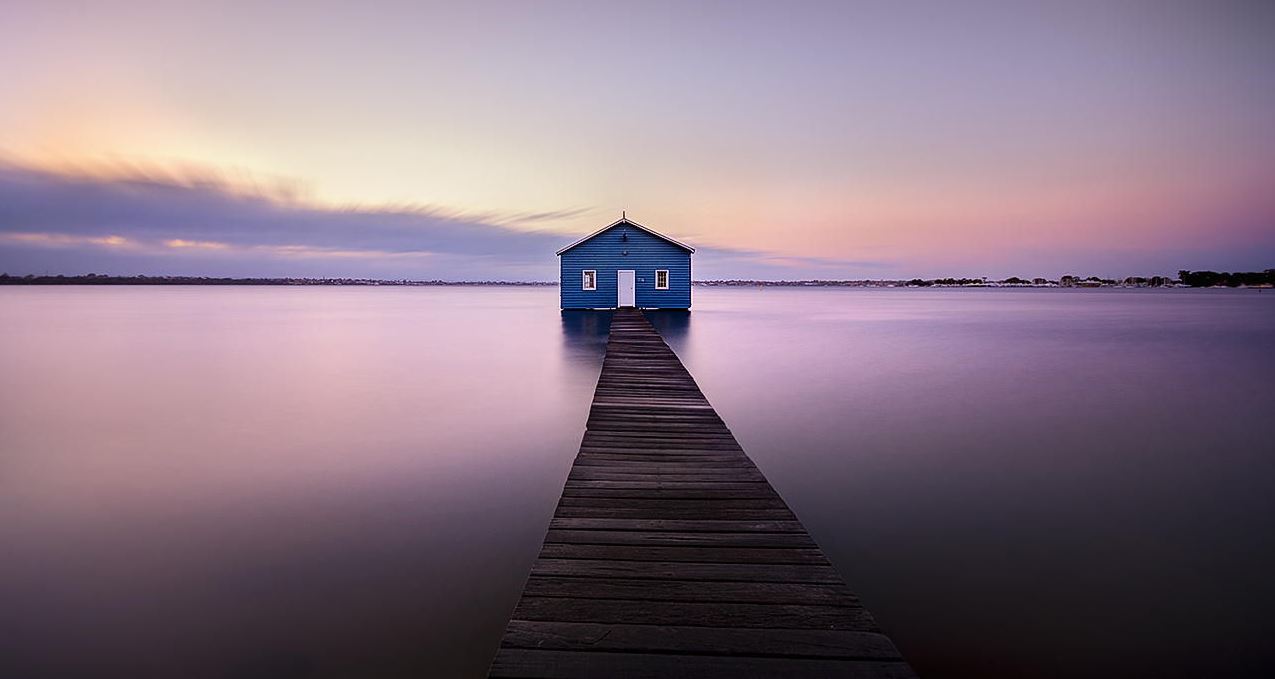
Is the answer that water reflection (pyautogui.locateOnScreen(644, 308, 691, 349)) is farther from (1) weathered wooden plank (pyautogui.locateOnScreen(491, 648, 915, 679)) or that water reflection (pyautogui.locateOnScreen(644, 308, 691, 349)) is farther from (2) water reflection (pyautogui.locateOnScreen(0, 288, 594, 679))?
(1) weathered wooden plank (pyautogui.locateOnScreen(491, 648, 915, 679))

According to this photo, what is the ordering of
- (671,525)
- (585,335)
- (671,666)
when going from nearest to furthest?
(671,666)
(671,525)
(585,335)

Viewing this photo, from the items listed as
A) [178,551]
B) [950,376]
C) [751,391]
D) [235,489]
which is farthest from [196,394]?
[950,376]

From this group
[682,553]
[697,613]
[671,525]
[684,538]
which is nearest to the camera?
[697,613]

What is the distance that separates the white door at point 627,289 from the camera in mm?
32906

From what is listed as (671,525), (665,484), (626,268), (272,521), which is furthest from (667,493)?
(626,268)

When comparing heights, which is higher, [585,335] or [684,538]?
[684,538]

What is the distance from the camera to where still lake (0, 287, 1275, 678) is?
4020 millimetres

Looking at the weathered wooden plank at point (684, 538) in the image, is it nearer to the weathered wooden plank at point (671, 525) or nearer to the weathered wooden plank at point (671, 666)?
the weathered wooden plank at point (671, 525)

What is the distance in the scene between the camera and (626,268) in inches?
1272

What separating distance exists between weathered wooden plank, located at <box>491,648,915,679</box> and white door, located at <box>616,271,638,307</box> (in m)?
30.2

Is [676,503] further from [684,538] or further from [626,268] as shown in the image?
[626,268]

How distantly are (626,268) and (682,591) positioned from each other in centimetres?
2951

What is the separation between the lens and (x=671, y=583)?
11.0 feet

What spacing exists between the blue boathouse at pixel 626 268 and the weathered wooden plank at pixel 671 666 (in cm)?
2909
